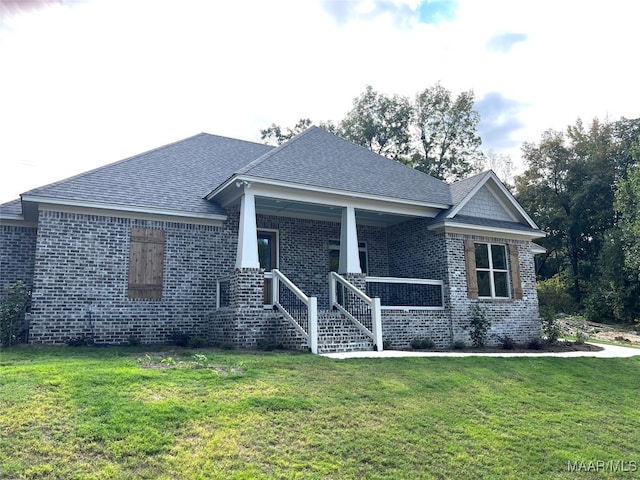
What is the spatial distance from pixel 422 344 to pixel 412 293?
8.06 feet

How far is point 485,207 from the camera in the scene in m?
16.2

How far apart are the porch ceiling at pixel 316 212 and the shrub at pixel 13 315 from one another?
608 centimetres

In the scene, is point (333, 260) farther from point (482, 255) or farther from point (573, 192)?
point (573, 192)

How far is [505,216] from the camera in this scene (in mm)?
16703

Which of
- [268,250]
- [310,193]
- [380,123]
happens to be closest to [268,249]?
[268,250]

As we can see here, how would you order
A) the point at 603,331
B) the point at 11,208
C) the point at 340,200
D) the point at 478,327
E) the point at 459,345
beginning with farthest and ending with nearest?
the point at 603,331 < the point at 478,327 < the point at 459,345 < the point at 340,200 < the point at 11,208

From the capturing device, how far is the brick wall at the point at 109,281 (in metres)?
11.5

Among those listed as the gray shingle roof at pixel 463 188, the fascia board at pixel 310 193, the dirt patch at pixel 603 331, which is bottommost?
the dirt patch at pixel 603 331

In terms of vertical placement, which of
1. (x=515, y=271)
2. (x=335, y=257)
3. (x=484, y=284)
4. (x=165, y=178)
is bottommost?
(x=484, y=284)

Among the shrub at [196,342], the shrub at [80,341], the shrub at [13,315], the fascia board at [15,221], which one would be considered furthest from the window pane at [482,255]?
the fascia board at [15,221]

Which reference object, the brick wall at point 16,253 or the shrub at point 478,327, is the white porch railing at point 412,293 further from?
the brick wall at point 16,253

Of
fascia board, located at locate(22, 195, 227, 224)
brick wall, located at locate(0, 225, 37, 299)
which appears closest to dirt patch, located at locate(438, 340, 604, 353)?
fascia board, located at locate(22, 195, 227, 224)

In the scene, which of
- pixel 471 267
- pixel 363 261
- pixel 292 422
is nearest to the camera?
pixel 292 422

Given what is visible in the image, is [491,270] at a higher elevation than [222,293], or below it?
higher
